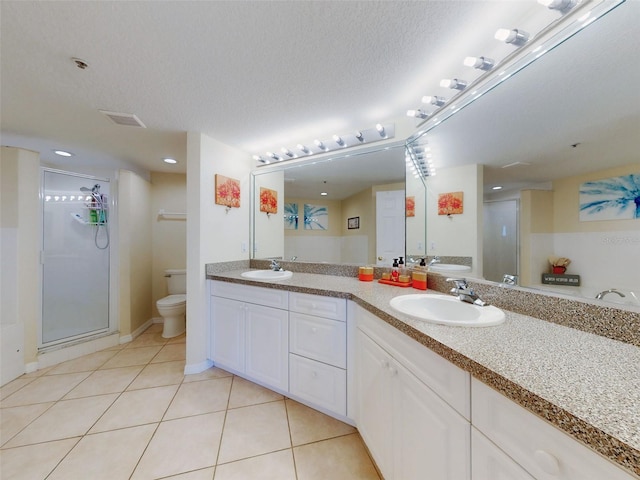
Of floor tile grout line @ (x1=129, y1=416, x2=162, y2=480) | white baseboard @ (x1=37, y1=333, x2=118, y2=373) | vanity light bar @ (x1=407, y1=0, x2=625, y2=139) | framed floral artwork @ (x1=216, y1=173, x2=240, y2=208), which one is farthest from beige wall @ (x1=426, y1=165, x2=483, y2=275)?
white baseboard @ (x1=37, y1=333, x2=118, y2=373)

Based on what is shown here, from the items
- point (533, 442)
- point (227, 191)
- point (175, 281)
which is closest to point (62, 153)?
point (175, 281)

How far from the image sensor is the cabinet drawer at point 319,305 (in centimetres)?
148

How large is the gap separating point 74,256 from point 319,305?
2937mm

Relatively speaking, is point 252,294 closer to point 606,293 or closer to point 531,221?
point 531,221

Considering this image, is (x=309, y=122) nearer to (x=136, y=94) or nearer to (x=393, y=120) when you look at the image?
(x=393, y=120)

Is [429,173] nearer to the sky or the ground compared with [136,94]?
nearer to the ground

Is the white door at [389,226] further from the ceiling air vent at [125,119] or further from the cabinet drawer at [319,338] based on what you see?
the ceiling air vent at [125,119]

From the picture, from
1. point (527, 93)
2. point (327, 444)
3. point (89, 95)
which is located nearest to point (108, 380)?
point (327, 444)

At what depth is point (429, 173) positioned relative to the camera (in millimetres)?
1680

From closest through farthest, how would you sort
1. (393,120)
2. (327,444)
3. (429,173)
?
(327,444), (429,173), (393,120)

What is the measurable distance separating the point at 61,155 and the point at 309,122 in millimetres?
2867

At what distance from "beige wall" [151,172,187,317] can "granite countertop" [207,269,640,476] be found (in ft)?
11.0

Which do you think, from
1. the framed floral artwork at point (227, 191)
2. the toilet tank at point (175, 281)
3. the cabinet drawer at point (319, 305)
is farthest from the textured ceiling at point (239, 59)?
the toilet tank at point (175, 281)

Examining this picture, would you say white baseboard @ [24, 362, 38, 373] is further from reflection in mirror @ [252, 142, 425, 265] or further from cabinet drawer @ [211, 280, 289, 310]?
reflection in mirror @ [252, 142, 425, 265]
